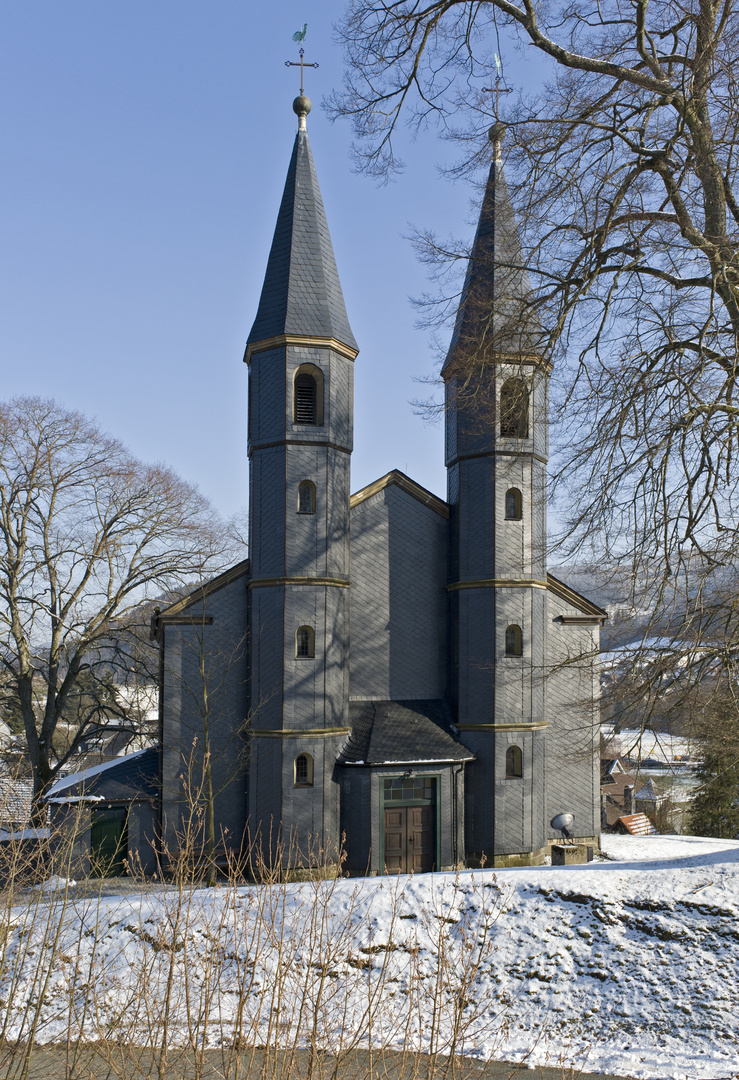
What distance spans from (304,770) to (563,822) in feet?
21.2

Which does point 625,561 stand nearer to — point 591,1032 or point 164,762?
point 591,1032

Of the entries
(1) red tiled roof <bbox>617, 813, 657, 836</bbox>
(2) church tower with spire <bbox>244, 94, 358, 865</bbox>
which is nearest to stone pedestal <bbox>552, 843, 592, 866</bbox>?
(2) church tower with spire <bbox>244, 94, 358, 865</bbox>

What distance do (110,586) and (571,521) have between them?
1808 cm

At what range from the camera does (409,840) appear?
727 inches

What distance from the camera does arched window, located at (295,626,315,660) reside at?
18.8 meters

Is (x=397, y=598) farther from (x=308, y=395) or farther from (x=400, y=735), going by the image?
(x=308, y=395)

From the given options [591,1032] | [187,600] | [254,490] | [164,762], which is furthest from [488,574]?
[591,1032]

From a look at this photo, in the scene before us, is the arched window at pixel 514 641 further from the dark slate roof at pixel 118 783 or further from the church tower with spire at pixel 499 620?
the dark slate roof at pixel 118 783

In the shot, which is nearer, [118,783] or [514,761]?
[514,761]

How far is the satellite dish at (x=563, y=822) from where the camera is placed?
1997 cm

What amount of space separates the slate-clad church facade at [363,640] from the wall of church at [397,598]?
0.17 ft

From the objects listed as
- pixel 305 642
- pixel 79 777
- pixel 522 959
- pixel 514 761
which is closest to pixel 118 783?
pixel 79 777

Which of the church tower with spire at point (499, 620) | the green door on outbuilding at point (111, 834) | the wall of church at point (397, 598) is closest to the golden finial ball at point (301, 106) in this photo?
the church tower with spire at point (499, 620)

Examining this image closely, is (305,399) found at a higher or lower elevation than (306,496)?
higher
